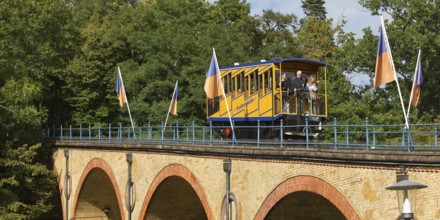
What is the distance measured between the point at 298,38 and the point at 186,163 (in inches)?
1296

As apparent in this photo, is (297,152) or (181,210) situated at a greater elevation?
(297,152)

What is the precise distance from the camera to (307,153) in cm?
1562

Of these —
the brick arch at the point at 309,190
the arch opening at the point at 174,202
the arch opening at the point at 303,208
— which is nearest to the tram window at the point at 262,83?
the arch opening at the point at 174,202

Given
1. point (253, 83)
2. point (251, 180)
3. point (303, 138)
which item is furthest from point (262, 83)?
point (251, 180)

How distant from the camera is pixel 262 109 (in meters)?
22.3

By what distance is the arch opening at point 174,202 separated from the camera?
81.5ft

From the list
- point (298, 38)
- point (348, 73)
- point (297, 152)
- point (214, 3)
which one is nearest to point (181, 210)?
point (297, 152)

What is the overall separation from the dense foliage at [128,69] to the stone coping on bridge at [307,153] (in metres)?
9.20

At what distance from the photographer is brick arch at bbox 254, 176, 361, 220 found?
47.1 feet

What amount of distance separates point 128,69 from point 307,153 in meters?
29.2

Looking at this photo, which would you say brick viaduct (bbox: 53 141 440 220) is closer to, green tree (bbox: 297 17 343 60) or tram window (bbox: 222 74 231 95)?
tram window (bbox: 222 74 231 95)

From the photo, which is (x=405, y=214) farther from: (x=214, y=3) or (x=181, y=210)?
(x=214, y=3)

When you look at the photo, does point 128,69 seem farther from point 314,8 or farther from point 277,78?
point 314,8

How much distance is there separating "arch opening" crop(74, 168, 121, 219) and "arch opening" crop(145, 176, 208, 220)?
6149mm
